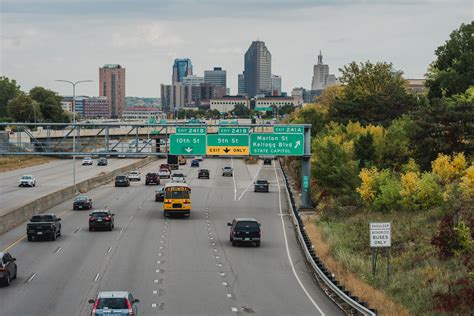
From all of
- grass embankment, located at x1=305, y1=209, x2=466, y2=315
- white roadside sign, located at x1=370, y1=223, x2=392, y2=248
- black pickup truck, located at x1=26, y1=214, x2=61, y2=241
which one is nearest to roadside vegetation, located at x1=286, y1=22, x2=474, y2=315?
grass embankment, located at x1=305, y1=209, x2=466, y2=315

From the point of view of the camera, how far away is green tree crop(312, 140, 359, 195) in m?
65.3

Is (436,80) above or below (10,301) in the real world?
above

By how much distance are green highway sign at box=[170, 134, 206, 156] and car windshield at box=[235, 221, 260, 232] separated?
21.0 m

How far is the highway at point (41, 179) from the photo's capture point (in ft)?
249

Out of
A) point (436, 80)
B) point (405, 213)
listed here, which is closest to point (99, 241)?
point (405, 213)

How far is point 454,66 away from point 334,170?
141 feet

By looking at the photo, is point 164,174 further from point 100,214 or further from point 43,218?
point 43,218

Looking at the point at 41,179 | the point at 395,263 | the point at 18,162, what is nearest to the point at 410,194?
the point at 395,263

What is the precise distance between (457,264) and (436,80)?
7644cm

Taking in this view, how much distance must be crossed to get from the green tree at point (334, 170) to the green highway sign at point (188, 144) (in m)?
9.24

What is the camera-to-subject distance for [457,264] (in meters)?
34.8

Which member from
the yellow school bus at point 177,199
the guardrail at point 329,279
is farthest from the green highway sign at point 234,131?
the guardrail at point 329,279

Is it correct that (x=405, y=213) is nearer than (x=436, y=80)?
Yes

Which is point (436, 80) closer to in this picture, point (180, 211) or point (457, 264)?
point (180, 211)
